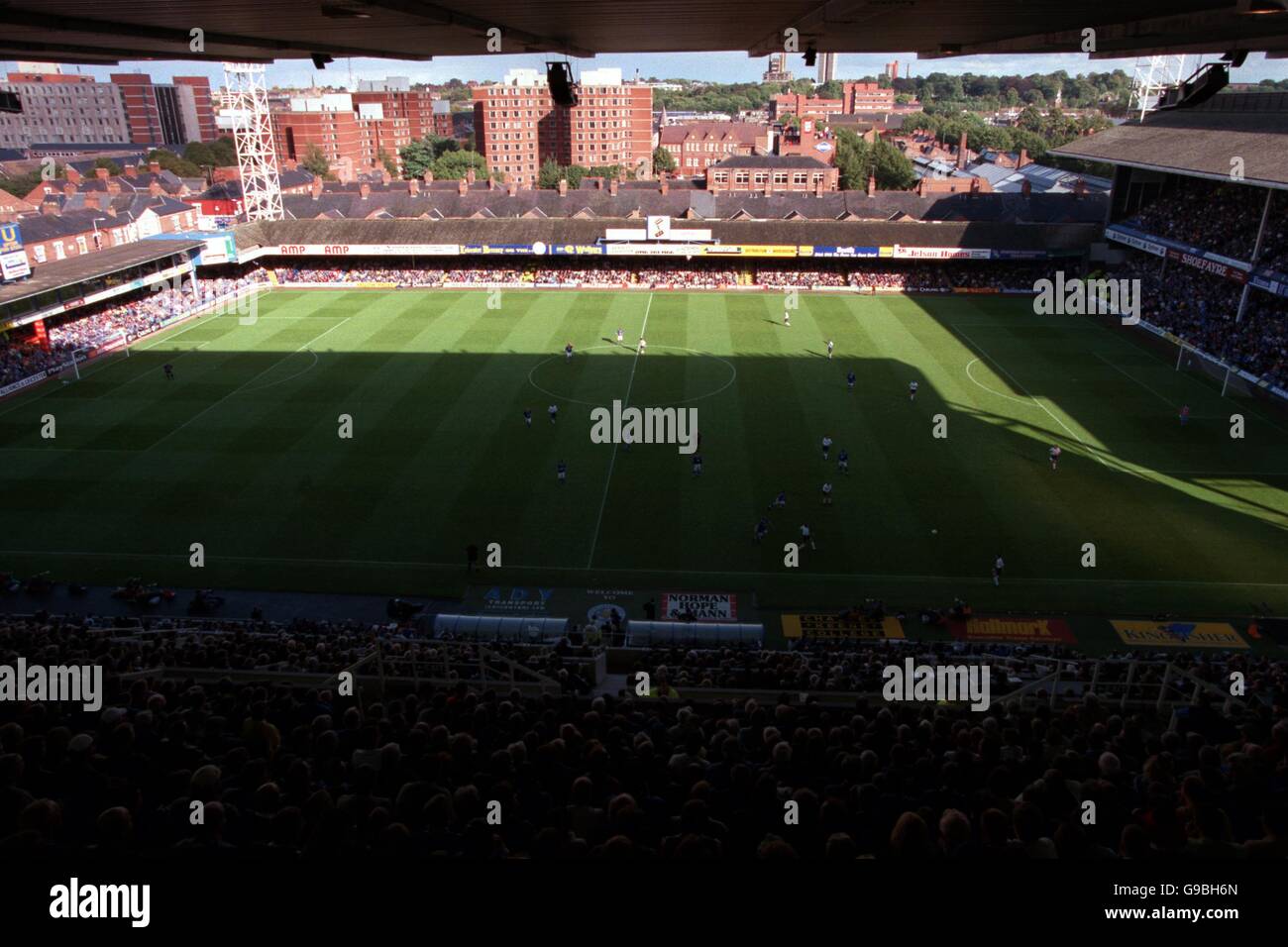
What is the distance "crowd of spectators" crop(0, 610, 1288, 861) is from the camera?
6051mm

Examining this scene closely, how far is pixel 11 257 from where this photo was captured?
4288cm

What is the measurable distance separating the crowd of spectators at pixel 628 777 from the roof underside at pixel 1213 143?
39.2 m

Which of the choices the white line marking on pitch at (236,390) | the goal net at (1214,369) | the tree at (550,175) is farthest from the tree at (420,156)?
the goal net at (1214,369)

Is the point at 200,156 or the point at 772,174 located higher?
the point at 200,156

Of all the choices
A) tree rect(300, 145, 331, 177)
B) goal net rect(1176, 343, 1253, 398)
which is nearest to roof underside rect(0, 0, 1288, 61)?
goal net rect(1176, 343, 1253, 398)

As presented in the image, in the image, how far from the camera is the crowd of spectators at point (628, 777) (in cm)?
605

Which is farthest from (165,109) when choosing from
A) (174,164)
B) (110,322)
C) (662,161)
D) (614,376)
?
(614,376)

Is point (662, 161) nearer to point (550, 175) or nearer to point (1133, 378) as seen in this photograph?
point (550, 175)

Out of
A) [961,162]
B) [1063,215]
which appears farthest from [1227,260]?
[961,162]

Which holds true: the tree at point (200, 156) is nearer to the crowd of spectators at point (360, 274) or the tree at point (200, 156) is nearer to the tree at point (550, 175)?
the tree at point (550, 175)

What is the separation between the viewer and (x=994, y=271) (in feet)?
191

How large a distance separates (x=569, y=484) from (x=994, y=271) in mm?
42393

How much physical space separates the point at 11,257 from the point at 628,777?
49.6 meters

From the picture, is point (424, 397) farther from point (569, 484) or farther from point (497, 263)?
point (497, 263)
